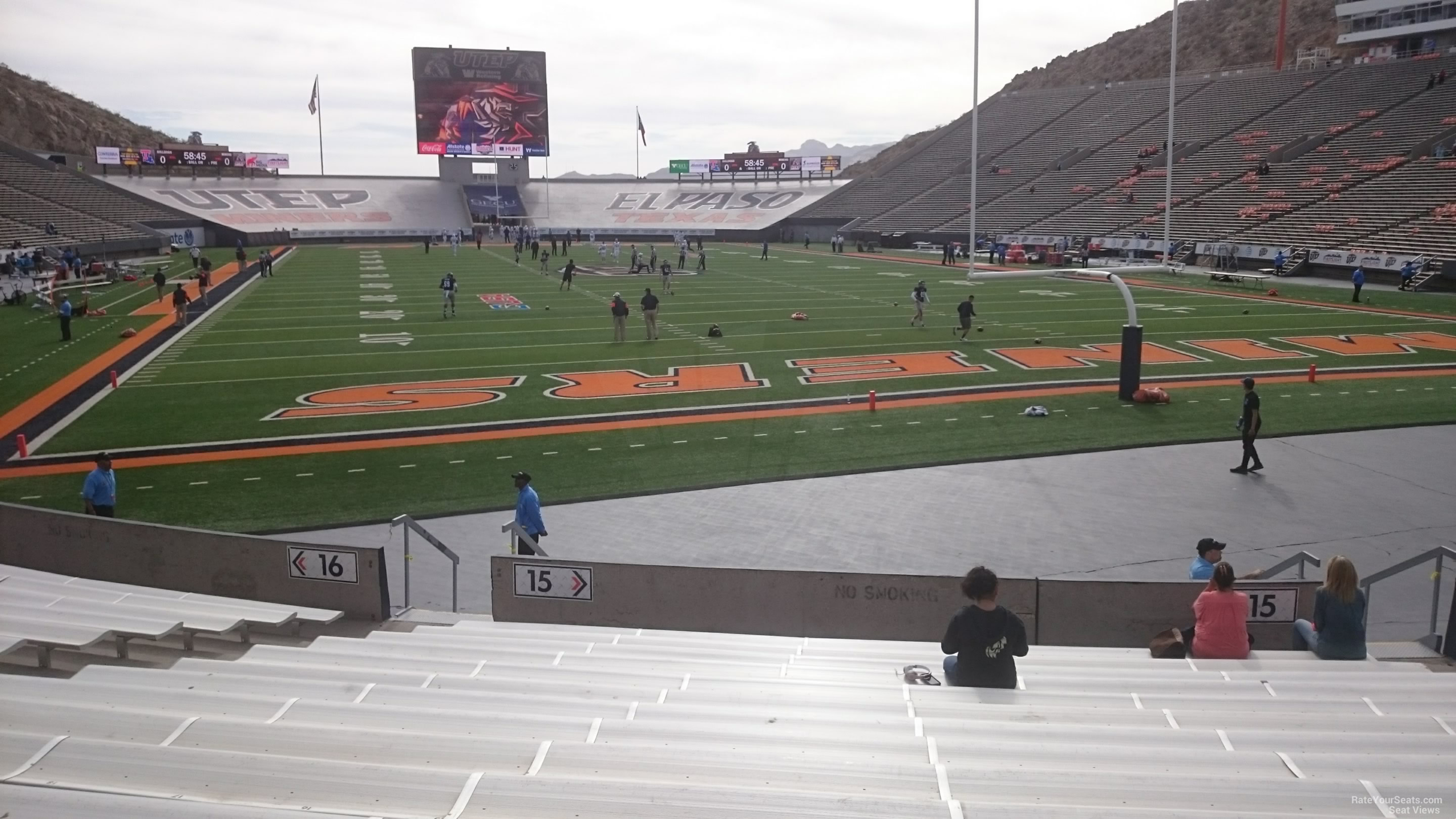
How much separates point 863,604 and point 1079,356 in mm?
16795

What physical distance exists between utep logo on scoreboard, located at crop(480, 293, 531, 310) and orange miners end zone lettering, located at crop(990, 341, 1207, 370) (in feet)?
51.2

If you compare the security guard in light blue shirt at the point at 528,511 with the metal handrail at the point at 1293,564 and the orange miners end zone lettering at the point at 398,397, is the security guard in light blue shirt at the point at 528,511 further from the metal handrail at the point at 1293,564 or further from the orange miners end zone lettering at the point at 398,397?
the orange miners end zone lettering at the point at 398,397

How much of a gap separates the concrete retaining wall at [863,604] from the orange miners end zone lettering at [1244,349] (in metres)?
16.6

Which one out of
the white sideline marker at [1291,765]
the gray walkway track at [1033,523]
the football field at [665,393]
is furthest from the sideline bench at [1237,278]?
the white sideline marker at [1291,765]

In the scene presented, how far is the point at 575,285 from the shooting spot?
39.9 metres

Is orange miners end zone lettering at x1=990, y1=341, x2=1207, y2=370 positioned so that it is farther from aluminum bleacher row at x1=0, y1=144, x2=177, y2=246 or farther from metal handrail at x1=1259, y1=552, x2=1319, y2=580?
aluminum bleacher row at x1=0, y1=144, x2=177, y2=246

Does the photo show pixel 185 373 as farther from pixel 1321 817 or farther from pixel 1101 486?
pixel 1321 817

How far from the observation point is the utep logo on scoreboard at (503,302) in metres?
32.8

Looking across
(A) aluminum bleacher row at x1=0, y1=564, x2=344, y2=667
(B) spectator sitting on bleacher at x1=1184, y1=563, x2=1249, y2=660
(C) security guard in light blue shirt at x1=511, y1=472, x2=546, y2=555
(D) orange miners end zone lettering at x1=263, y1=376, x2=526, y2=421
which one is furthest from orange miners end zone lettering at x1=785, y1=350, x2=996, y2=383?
(B) spectator sitting on bleacher at x1=1184, y1=563, x2=1249, y2=660

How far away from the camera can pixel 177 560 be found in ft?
29.0

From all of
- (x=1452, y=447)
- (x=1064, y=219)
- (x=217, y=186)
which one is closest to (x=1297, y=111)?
(x=1064, y=219)

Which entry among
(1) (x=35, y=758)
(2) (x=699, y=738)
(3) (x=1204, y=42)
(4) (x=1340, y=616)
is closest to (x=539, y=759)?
(2) (x=699, y=738)

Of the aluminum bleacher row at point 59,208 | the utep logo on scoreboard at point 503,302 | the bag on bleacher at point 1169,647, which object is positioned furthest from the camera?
the aluminum bleacher row at point 59,208

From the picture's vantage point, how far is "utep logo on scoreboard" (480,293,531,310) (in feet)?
108
